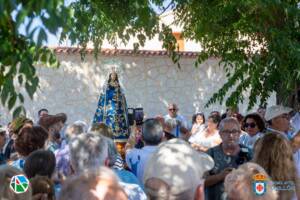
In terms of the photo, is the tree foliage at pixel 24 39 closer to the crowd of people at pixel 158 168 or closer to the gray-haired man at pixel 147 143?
the crowd of people at pixel 158 168

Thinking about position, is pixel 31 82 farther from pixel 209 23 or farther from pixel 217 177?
pixel 209 23

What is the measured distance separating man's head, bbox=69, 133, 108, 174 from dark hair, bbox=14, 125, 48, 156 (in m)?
1.10

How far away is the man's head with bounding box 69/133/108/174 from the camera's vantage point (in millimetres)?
4070

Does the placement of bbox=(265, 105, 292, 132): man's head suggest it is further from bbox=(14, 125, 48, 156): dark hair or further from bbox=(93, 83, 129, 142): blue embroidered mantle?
bbox=(14, 125, 48, 156): dark hair

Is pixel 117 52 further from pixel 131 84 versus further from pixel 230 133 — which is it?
pixel 230 133

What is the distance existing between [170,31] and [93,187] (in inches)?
165

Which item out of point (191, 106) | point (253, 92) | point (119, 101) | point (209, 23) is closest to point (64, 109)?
point (191, 106)

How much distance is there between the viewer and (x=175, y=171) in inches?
127

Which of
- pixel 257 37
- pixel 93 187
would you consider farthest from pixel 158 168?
pixel 257 37

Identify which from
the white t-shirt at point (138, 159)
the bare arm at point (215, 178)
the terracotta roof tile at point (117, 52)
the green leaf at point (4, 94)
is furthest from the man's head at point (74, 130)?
the terracotta roof tile at point (117, 52)

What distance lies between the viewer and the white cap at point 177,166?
3199 millimetres

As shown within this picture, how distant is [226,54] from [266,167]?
12.2 feet

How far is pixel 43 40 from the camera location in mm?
2143

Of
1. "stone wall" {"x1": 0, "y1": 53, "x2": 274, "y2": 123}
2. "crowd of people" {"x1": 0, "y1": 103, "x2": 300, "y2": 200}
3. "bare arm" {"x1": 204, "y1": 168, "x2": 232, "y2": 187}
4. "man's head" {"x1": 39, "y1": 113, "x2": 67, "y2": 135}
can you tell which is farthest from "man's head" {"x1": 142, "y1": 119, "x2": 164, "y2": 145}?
"stone wall" {"x1": 0, "y1": 53, "x2": 274, "y2": 123}
